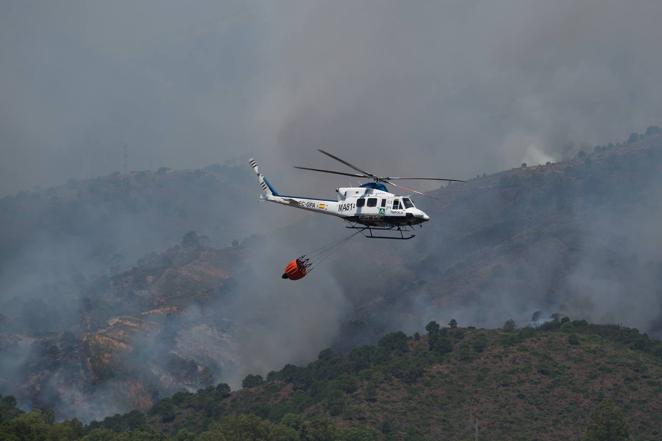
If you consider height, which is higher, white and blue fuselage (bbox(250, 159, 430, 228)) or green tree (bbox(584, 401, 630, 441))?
green tree (bbox(584, 401, 630, 441))

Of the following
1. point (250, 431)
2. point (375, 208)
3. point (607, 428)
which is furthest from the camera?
point (607, 428)

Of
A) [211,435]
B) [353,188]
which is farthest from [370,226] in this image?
[211,435]

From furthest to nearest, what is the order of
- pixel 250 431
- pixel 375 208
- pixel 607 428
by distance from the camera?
pixel 607 428, pixel 250 431, pixel 375 208

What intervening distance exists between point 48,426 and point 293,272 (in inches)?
3509

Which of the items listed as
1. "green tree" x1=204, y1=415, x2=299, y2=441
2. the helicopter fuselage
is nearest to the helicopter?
the helicopter fuselage

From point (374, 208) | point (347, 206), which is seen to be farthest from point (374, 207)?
point (347, 206)

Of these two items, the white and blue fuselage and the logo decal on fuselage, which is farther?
the logo decal on fuselage

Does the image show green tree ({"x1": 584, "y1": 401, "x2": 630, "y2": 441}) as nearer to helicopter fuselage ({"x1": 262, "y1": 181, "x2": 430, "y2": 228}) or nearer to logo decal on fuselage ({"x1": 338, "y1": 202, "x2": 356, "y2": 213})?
helicopter fuselage ({"x1": 262, "y1": 181, "x2": 430, "y2": 228})

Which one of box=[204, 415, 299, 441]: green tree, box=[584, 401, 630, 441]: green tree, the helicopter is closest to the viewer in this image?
the helicopter

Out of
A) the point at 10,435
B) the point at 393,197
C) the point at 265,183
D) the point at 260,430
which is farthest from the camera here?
the point at 260,430

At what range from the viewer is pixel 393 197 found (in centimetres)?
11594

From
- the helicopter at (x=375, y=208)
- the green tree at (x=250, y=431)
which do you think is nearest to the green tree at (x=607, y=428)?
the green tree at (x=250, y=431)

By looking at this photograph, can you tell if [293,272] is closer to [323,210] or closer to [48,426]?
[323,210]

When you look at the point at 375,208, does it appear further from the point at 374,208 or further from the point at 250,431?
the point at 250,431
